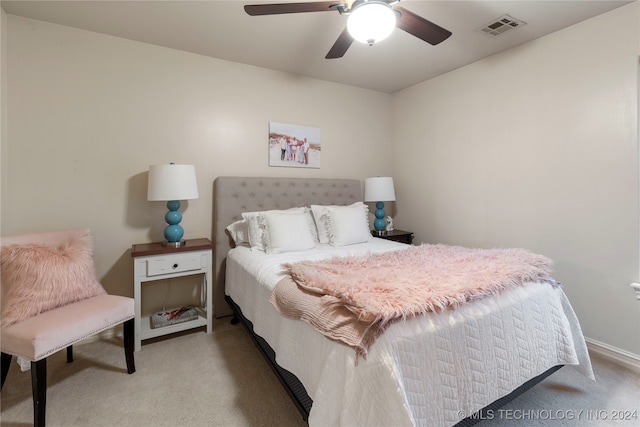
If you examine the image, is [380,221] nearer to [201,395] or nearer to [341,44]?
[341,44]

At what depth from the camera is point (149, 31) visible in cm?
240

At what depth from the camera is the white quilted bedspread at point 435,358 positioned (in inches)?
42.0

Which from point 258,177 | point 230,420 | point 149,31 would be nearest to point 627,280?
point 230,420

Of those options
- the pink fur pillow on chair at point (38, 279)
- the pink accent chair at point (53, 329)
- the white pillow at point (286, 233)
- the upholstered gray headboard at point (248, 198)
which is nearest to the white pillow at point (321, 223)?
the white pillow at point (286, 233)

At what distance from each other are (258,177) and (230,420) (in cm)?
212

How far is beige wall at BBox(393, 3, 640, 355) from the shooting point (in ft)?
6.95

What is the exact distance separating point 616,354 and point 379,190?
7.74 ft

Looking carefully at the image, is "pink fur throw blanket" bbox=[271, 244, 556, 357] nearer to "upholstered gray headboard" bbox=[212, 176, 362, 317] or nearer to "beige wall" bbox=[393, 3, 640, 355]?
"beige wall" bbox=[393, 3, 640, 355]

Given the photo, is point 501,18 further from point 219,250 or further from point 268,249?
point 219,250

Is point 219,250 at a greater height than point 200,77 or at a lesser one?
lesser

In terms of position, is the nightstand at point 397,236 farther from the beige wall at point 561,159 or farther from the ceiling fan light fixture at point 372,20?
the ceiling fan light fixture at point 372,20

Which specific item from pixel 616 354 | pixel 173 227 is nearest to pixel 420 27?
pixel 173 227

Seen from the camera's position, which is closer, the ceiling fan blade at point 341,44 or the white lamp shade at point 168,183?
the ceiling fan blade at point 341,44

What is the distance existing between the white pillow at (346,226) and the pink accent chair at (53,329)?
1698mm
